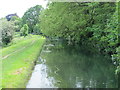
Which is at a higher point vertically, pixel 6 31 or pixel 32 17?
pixel 32 17

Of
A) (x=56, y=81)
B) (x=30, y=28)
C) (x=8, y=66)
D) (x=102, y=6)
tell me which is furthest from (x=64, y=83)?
(x=30, y=28)

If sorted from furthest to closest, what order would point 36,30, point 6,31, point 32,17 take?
point 32,17, point 36,30, point 6,31

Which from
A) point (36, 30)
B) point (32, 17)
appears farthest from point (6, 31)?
point (32, 17)

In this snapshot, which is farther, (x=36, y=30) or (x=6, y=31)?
(x=36, y=30)

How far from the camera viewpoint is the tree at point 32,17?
69.0m

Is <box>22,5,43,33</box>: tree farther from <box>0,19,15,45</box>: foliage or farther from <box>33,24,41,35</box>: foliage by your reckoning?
<box>0,19,15,45</box>: foliage

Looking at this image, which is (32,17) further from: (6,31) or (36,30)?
(6,31)

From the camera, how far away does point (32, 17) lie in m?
69.5

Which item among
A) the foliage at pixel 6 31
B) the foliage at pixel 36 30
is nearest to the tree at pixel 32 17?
the foliage at pixel 36 30

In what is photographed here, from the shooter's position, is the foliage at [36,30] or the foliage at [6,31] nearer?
the foliage at [6,31]

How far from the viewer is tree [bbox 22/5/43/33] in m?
69.0

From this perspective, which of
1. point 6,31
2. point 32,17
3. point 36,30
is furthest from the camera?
point 32,17

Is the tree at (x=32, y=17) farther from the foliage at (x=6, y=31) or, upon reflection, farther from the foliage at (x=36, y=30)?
the foliage at (x=6, y=31)

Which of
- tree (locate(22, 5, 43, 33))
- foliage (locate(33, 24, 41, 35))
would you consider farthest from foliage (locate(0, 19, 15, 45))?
tree (locate(22, 5, 43, 33))
